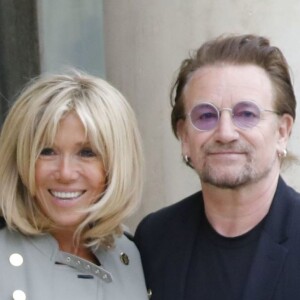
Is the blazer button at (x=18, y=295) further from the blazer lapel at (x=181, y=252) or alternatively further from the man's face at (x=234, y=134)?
the man's face at (x=234, y=134)

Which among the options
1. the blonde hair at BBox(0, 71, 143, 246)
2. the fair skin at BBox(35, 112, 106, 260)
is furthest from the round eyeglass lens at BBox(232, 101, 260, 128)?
the fair skin at BBox(35, 112, 106, 260)

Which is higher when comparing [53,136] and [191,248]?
[53,136]

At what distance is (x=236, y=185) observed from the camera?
13.3ft

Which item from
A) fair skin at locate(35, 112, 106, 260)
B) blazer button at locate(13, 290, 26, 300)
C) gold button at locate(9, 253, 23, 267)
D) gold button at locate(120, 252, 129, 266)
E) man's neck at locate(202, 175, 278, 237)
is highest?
fair skin at locate(35, 112, 106, 260)

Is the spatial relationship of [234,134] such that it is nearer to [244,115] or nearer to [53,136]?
[244,115]

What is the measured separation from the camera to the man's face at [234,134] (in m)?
4.04

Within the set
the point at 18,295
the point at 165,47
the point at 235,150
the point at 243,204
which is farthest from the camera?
the point at 165,47

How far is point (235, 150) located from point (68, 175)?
678 millimetres

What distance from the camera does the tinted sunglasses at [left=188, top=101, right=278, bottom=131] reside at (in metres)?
4.08

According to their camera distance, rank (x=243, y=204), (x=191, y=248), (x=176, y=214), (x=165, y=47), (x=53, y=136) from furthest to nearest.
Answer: (x=165, y=47)
(x=176, y=214)
(x=191, y=248)
(x=243, y=204)
(x=53, y=136)

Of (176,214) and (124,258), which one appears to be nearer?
(124,258)

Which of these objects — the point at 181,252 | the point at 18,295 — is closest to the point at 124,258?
the point at 181,252

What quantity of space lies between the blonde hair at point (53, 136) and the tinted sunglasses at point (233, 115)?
270 mm

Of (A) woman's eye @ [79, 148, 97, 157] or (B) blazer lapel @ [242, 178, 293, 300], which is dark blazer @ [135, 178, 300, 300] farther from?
(A) woman's eye @ [79, 148, 97, 157]
